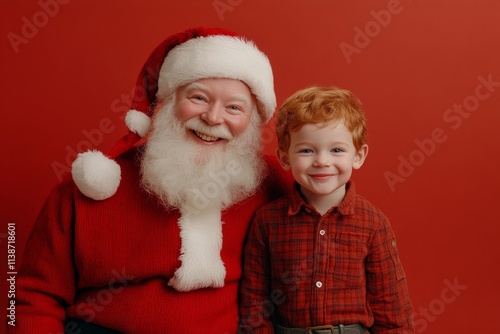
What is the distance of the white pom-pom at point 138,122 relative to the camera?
5.14ft

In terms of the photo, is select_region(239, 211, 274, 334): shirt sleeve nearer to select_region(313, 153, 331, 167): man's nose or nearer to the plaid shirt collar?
the plaid shirt collar

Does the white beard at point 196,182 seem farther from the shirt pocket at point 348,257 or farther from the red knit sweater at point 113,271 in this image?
the shirt pocket at point 348,257

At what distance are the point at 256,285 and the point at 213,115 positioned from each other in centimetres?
50

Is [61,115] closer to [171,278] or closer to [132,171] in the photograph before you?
[132,171]

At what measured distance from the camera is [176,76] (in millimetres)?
1554

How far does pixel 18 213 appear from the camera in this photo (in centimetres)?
199

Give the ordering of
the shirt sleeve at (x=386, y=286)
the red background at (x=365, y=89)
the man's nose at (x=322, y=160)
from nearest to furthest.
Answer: the man's nose at (x=322, y=160) → the shirt sleeve at (x=386, y=286) → the red background at (x=365, y=89)

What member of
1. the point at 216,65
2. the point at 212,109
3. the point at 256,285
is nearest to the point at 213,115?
the point at 212,109

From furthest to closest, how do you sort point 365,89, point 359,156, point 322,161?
point 365,89
point 359,156
point 322,161

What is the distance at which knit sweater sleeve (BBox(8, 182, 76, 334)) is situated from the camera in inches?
58.8

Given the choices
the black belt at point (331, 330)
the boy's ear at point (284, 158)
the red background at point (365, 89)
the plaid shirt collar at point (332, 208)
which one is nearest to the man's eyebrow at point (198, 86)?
the boy's ear at point (284, 158)

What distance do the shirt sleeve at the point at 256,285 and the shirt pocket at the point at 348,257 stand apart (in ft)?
0.68

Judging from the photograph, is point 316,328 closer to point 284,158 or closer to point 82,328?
point 284,158

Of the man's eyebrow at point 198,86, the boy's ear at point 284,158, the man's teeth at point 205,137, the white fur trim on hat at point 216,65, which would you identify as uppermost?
the white fur trim on hat at point 216,65
